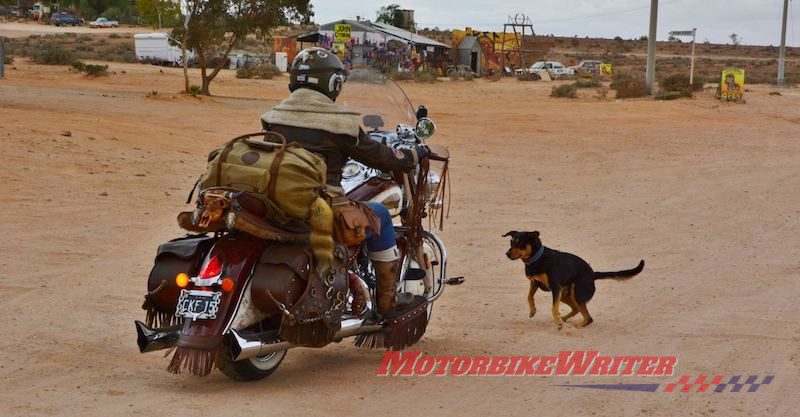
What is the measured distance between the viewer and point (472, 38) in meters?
70.4

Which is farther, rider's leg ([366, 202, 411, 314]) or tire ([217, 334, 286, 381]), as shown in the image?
rider's leg ([366, 202, 411, 314])

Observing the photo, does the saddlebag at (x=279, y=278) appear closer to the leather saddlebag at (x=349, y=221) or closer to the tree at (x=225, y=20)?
the leather saddlebag at (x=349, y=221)

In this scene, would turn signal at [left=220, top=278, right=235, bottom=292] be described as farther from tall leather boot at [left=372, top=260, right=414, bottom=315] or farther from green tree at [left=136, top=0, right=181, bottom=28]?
green tree at [left=136, top=0, right=181, bottom=28]

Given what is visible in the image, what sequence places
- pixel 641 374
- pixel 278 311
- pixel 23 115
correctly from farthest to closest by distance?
pixel 23 115
pixel 641 374
pixel 278 311

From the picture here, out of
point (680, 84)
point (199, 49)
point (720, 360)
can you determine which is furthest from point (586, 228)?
point (680, 84)

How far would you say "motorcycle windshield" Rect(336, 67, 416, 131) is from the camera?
312 inches

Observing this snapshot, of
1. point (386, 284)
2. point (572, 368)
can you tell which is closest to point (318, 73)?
point (386, 284)

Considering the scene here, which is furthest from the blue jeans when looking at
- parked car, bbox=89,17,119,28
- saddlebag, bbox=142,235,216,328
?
parked car, bbox=89,17,119,28

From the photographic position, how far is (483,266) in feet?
36.3

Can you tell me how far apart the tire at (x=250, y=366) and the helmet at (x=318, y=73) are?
4.95ft

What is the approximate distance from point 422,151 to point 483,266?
4034 millimetres

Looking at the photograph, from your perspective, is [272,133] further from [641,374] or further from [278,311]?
[641,374]

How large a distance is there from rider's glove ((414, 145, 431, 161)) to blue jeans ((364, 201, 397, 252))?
0.48 metres

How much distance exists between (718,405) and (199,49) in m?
31.3
